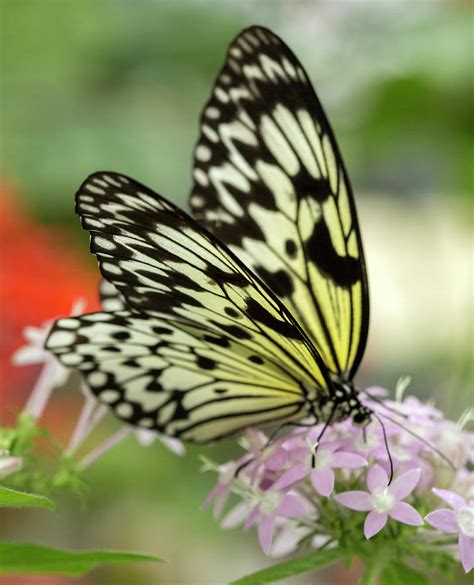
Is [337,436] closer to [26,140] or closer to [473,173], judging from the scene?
[473,173]

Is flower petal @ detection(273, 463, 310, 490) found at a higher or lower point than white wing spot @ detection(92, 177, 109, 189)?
lower

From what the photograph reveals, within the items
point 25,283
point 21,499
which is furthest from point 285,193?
point 25,283

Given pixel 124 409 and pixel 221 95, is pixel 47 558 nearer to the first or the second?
pixel 124 409

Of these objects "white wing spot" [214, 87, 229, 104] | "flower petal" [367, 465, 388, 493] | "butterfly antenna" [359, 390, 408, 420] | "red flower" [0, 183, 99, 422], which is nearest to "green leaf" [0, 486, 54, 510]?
"flower petal" [367, 465, 388, 493]

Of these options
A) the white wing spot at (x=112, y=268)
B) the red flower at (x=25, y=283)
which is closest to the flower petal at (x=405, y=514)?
the white wing spot at (x=112, y=268)

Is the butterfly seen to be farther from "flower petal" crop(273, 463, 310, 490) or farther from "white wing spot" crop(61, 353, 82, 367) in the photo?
"flower petal" crop(273, 463, 310, 490)

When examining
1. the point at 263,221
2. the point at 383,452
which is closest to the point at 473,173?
the point at 263,221
